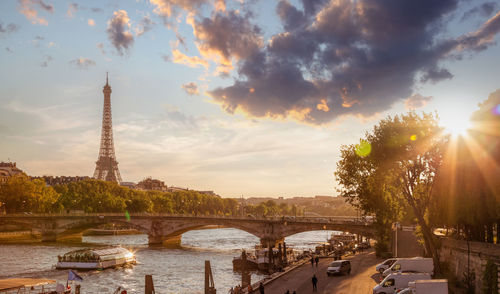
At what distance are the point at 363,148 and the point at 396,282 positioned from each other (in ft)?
48.0

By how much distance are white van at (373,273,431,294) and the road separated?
142 inches

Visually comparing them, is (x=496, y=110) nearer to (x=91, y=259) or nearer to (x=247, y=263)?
(x=247, y=263)

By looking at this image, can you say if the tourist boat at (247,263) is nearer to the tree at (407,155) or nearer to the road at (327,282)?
the road at (327,282)

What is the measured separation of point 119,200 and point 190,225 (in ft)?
174

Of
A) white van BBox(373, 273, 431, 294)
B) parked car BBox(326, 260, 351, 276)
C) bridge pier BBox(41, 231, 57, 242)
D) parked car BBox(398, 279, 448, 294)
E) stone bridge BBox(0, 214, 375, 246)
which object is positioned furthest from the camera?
bridge pier BBox(41, 231, 57, 242)

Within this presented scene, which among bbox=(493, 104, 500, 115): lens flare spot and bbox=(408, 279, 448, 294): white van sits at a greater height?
bbox=(493, 104, 500, 115): lens flare spot

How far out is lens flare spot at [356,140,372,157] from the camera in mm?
42094

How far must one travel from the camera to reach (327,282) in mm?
41312

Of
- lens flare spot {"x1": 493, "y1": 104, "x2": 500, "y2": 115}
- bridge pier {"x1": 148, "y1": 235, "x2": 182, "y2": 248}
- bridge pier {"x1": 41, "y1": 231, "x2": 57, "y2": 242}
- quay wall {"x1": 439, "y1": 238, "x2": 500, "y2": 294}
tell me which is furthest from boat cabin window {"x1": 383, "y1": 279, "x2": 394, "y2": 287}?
bridge pier {"x1": 41, "y1": 231, "x2": 57, "y2": 242}

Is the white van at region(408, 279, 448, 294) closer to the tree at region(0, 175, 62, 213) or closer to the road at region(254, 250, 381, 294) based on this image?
the road at region(254, 250, 381, 294)

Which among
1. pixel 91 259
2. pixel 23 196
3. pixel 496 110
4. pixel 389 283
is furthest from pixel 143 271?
pixel 23 196

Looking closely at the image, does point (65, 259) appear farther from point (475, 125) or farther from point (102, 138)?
point (102, 138)

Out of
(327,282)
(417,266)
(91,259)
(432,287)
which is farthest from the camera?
(91,259)

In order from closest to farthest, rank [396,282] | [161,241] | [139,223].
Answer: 1. [396,282]
2. [161,241]
3. [139,223]
